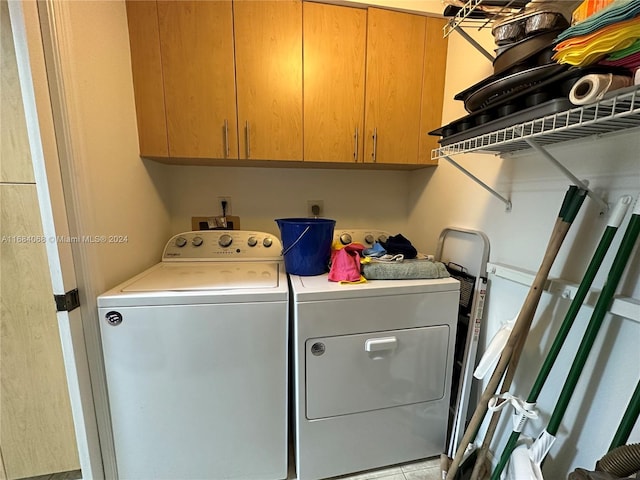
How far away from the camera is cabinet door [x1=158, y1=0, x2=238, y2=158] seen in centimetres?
130

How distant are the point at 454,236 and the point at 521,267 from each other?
1.44 ft

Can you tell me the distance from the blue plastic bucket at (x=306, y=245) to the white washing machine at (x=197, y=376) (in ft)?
0.42

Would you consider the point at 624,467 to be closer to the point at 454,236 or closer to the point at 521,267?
the point at 521,267

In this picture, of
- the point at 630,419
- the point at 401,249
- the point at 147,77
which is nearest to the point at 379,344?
the point at 401,249

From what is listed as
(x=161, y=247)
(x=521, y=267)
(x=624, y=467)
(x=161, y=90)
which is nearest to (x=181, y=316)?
(x=161, y=247)

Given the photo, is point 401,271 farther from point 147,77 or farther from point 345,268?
point 147,77

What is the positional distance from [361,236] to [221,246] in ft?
3.07

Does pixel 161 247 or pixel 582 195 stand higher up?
pixel 582 195

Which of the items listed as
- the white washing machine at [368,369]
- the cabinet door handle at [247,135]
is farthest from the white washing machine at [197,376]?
the cabinet door handle at [247,135]

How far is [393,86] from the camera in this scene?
153cm

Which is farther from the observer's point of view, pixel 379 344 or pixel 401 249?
pixel 401 249

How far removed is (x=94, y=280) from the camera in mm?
1031

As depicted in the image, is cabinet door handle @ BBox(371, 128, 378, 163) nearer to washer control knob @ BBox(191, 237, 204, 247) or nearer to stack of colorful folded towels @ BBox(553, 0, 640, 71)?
stack of colorful folded towels @ BBox(553, 0, 640, 71)

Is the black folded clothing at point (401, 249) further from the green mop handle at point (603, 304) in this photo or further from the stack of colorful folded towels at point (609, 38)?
the stack of colorful folded towels at point (609, 38)
